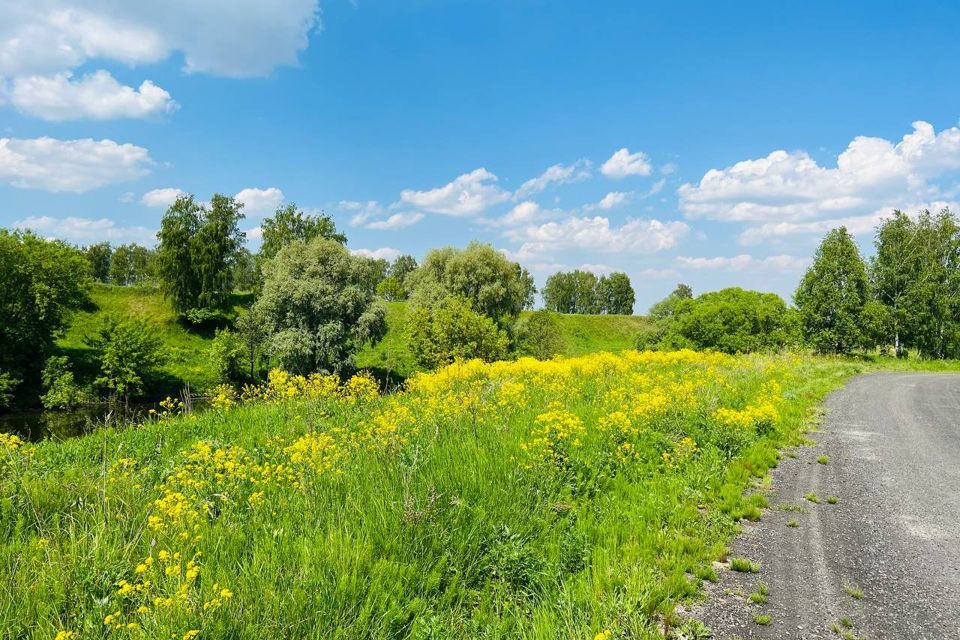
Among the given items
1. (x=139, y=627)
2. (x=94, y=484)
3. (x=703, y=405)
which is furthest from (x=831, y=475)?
(x=94, y=484)

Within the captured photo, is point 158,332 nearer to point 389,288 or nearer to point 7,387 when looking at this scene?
point 7,387

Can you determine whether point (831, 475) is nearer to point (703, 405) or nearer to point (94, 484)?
point (703, 405)

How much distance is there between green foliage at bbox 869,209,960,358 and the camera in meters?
38.4

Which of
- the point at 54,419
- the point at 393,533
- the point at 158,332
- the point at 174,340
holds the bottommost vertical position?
the point at 54,419

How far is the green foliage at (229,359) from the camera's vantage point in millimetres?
36688

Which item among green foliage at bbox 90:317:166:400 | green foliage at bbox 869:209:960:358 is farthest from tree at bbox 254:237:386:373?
green foliage at bbox 869:209:960:358

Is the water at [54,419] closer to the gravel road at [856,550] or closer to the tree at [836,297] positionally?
the gravel road at [856,550]

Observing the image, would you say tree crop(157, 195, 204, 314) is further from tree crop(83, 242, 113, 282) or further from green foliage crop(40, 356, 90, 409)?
tree crop(83, 242, 113, 282)

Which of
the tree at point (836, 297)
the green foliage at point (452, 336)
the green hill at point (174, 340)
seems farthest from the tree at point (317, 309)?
the tree at point (836, 297)

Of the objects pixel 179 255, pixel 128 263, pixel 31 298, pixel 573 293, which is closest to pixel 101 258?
pixel 128 263

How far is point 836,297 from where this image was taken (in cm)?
3581

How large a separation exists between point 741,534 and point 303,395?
965 centimetres

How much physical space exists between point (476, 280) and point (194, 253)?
28.2m

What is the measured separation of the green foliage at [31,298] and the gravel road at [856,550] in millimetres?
39571
